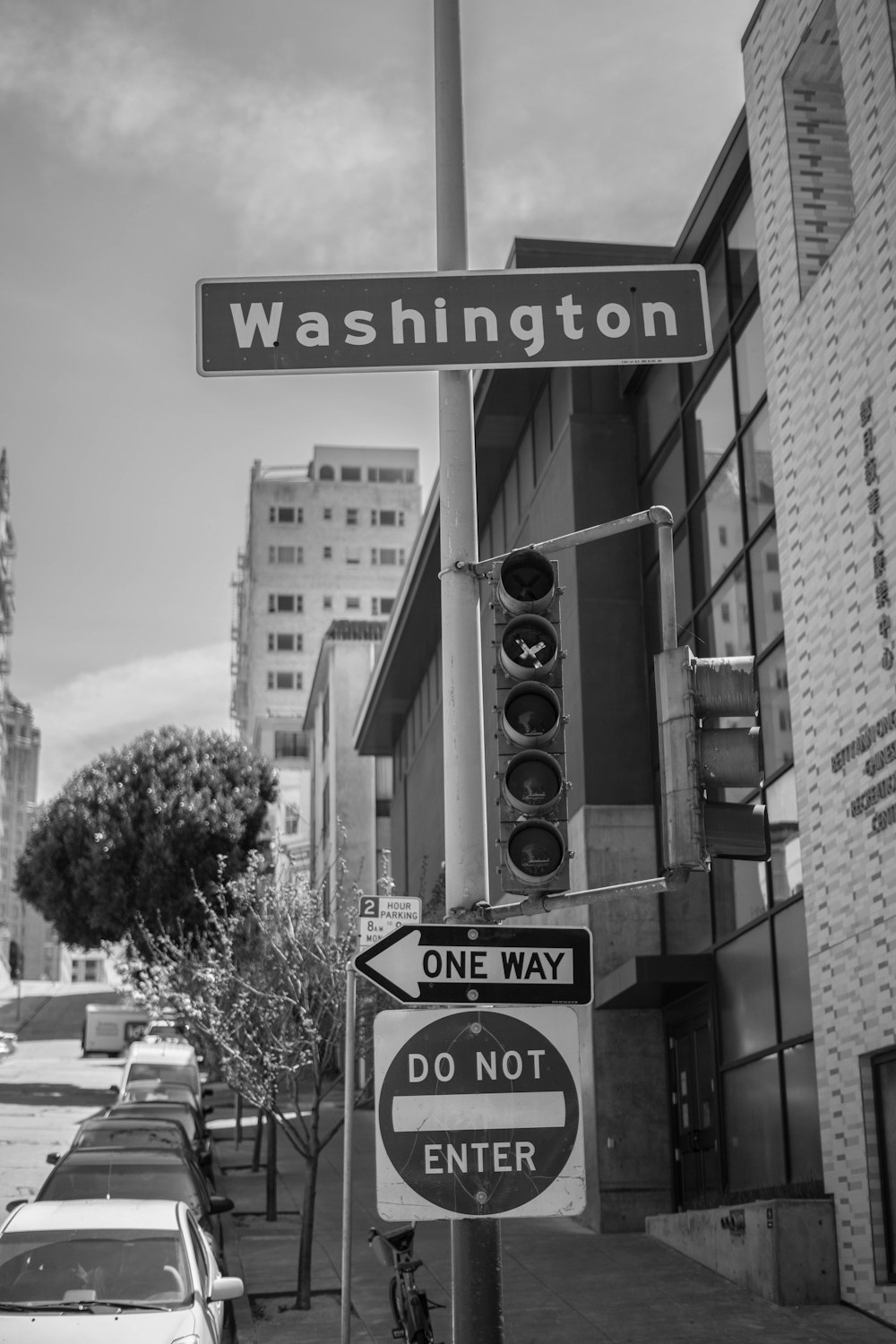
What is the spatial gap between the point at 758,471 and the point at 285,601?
87352mm

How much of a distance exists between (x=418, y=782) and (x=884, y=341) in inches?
1011

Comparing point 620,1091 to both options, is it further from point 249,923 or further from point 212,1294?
point 212,1294

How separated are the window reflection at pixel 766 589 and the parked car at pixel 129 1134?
8483 millimetres

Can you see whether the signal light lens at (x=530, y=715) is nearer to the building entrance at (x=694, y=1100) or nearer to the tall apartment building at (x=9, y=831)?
the building entrance at (x=694, y=1100)

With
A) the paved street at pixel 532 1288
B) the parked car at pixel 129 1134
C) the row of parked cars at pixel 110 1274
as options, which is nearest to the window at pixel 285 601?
the paved street at pixel 532 1288

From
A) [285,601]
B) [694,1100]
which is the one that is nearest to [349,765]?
[694,1100]

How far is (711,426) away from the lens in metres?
18.8

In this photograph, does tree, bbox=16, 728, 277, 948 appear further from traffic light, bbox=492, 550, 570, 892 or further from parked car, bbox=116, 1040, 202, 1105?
traffic light, bbox=492, 550, 570, 892

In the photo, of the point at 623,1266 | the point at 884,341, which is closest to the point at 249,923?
the point at 623,1266

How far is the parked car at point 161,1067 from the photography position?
30219 mm

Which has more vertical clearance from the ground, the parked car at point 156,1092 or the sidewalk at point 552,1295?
the parked car at point 156,1092

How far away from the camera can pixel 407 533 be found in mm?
105438

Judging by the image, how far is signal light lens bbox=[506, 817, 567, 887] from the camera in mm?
5770

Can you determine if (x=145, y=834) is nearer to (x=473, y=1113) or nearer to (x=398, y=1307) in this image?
(x=398, y=1307)
